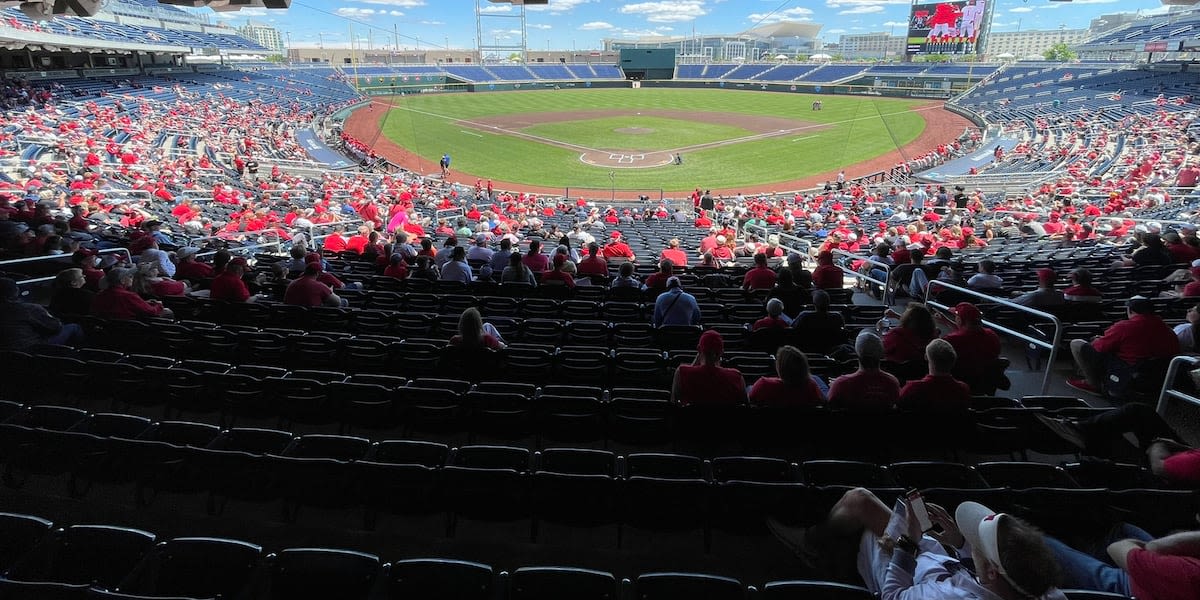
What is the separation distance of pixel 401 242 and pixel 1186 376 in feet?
37.1

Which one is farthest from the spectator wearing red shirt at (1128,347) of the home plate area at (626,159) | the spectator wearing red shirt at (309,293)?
the home plate area at (626,159)

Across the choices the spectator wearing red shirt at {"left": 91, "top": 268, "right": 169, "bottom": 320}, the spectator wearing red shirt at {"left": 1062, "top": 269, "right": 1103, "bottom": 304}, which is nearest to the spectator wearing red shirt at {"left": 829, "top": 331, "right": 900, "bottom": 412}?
the spectator wearing red shirt at {"left": 1062, "top": 269, "right": 1103, "bottom": 304}

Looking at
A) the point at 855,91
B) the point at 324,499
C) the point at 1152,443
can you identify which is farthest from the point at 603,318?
the point at 855,91

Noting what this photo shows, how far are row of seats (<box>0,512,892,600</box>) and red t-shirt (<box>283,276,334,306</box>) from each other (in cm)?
474

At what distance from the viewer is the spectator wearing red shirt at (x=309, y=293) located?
810cm

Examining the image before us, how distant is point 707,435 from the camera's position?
524 cm

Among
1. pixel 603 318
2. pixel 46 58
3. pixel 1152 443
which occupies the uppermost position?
pixel 46 58

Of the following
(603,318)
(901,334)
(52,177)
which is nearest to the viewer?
(901,334)

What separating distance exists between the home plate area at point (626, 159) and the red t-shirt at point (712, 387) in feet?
106

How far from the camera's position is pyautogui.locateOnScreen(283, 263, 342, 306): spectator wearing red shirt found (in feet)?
26.6

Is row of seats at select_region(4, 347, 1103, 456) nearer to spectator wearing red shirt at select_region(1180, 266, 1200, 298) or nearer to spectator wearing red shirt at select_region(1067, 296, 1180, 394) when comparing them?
spectator wearing red shirt at select_region(1067, 296, 1180, 394)

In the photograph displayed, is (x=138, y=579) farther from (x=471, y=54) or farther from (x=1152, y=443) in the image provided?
(x=471, y=54)

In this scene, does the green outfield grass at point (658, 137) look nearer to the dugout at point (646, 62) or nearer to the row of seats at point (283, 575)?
the dugout at point (646, 62)

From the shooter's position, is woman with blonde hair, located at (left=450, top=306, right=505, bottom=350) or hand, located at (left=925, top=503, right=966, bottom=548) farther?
woman with blonde hair, located at (left=450, top=306, right=505, bottom=350)
